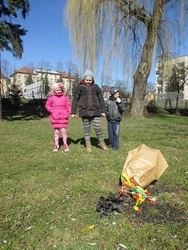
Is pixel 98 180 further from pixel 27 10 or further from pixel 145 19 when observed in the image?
pixel 145 19

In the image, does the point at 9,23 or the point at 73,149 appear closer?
the point at 73,149

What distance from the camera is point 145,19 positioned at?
14906mm

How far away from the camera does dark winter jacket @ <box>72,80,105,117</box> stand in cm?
593

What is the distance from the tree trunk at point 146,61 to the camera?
574 inches

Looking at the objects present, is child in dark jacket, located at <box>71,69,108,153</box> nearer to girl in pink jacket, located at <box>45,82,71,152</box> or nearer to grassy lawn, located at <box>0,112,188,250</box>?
girl in pink jacket, located at <box>45,82,71,152</box>

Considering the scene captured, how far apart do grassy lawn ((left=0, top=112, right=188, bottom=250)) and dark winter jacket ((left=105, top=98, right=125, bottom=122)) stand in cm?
99

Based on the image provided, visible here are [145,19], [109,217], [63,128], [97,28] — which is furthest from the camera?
[145,19]

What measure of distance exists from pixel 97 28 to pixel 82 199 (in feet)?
39.4

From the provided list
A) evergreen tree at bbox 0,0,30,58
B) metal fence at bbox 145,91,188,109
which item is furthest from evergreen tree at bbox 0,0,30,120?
metal fence at bbox 145,91,188,109

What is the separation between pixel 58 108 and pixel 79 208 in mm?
3425

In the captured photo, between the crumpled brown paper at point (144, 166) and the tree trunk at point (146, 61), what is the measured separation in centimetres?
1220

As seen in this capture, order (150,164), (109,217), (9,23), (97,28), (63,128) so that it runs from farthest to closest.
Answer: (97,28) → (9,23) → (63,128) → (150,164) → (109,217)

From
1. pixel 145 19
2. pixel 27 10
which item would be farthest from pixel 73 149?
pixel 145 19

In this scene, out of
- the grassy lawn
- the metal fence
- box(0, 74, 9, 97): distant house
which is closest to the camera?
the grassy lawn
